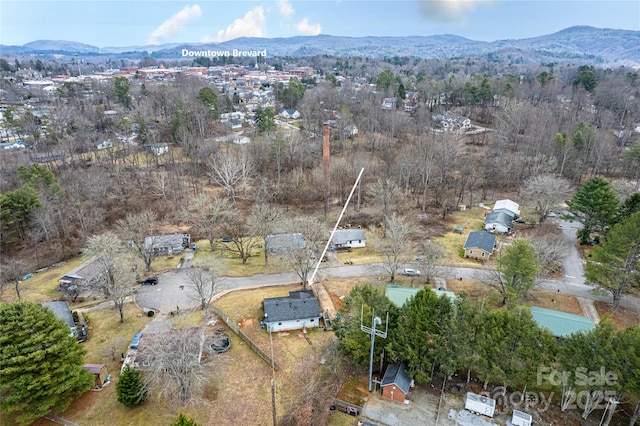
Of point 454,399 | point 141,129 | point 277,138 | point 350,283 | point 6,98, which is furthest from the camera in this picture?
point 6,98

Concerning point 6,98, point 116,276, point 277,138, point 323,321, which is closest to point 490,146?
point 277,138

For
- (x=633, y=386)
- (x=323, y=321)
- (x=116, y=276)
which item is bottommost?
(x=323, y=321)

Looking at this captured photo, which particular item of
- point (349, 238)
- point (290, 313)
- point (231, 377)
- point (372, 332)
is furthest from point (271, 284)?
point (372, 332)

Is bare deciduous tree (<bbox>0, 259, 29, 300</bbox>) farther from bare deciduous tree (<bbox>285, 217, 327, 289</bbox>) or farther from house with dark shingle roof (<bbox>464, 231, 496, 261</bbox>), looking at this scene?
house with dark shingle roof (<bbox>464, 231, 496, 261</bbox>)

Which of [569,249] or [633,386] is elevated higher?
[633,386]

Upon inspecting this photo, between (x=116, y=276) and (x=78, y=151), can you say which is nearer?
(x=116, y=276)

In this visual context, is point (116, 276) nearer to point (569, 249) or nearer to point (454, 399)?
point (454, 399)
